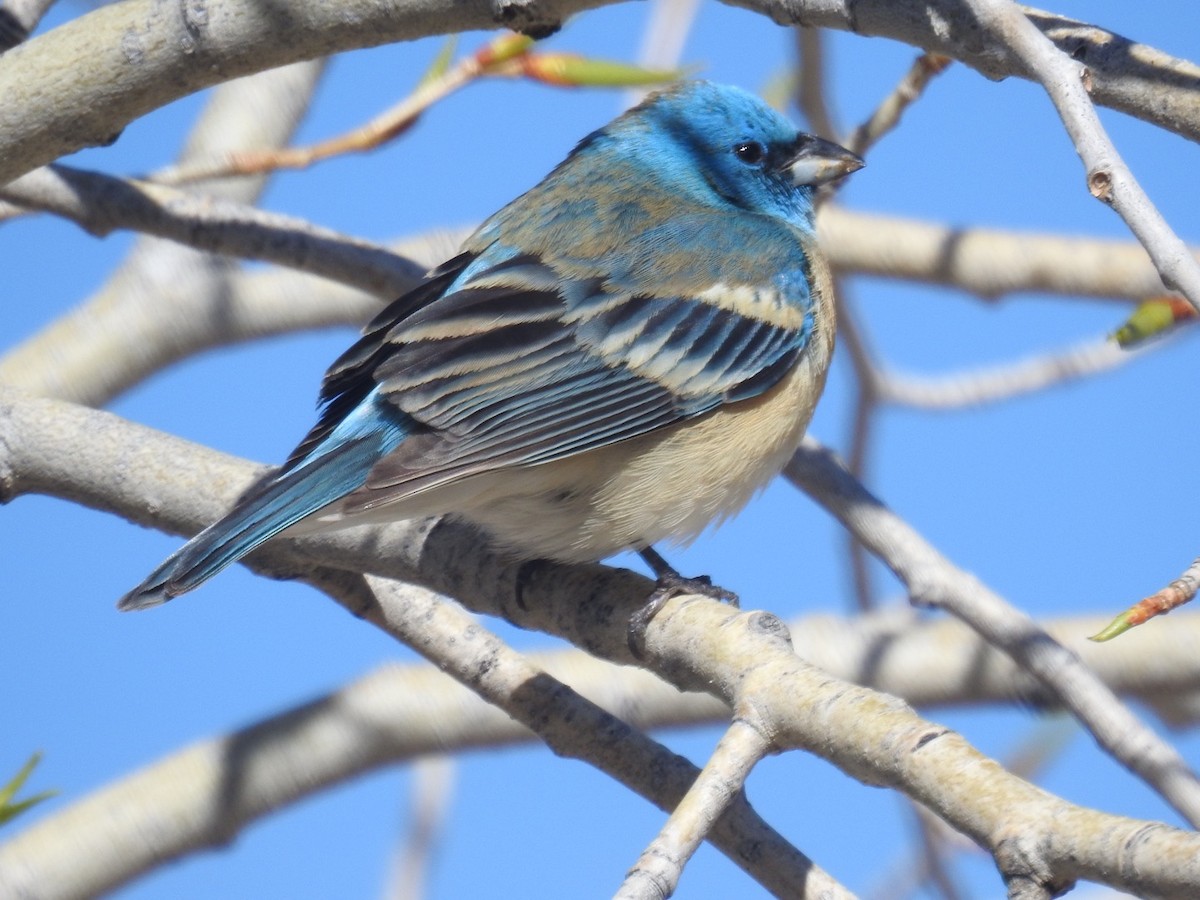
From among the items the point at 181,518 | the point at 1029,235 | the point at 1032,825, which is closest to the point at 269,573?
the point at 181,518

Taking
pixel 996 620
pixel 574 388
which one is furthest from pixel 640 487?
pixel 996 620

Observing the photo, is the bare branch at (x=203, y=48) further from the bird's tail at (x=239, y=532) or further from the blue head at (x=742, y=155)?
the blue head at (x=742, y=155)

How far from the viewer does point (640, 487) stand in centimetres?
357

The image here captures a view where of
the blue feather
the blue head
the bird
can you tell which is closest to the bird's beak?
the blue head

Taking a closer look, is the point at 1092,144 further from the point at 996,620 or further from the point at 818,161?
the point at 818,161

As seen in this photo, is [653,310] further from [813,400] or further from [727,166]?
[727,166]

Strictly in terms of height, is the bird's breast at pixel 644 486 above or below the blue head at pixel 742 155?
below

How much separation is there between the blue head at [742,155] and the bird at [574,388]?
0.19 meters

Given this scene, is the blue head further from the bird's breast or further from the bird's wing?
the bird's breast

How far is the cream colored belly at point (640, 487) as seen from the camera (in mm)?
3498

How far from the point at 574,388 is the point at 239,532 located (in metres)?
0.94

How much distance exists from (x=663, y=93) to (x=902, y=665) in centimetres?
198

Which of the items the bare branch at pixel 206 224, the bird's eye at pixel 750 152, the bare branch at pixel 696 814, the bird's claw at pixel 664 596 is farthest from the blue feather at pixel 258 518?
the bird's eye at pixel 750 152

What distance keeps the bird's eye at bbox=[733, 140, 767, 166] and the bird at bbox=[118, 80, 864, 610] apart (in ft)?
0.94
